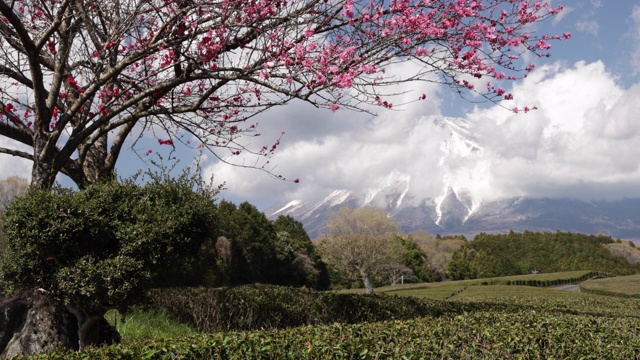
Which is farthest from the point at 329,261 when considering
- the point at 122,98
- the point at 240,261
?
the point at 122,98

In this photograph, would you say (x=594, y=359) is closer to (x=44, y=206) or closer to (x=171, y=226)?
(x=171, y=226)

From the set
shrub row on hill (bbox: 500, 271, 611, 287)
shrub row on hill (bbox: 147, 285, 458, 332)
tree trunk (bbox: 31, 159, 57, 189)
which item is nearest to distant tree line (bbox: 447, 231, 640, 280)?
shrub row on hill (bbox: 500, 271, 611, 287)

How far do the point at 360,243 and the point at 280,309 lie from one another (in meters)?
33.8

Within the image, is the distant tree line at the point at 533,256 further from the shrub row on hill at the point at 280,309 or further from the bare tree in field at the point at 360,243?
the shrub row on hill at the point at 280,309

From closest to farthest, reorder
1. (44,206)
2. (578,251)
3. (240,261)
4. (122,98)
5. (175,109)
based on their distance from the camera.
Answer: (44,206) < (175,109) < (122,98) < (240,261) < (578,251)

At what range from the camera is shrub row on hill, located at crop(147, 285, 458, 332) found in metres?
11.3

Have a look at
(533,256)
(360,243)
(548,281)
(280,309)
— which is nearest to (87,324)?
(280,309)

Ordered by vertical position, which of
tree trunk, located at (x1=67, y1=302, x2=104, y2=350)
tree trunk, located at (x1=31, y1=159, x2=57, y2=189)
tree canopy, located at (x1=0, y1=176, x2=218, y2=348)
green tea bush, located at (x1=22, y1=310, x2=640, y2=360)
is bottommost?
green tea bush, located at (x1=22, y1=310, x2=640, y2=360)

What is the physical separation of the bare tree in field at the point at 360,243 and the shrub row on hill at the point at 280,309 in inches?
1295

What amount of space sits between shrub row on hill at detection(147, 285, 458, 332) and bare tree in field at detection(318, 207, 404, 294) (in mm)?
32884

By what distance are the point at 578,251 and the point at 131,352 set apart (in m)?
89.9

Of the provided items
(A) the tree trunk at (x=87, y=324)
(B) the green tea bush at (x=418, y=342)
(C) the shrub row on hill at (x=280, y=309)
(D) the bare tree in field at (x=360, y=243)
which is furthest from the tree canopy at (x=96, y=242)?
(D) the bare tree in field at (x=360, y=243)

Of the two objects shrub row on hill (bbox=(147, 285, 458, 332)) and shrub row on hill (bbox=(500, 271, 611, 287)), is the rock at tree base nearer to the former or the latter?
shrub row on hill (bbox=(147, 285, 458, 332))

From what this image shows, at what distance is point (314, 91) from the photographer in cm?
815
